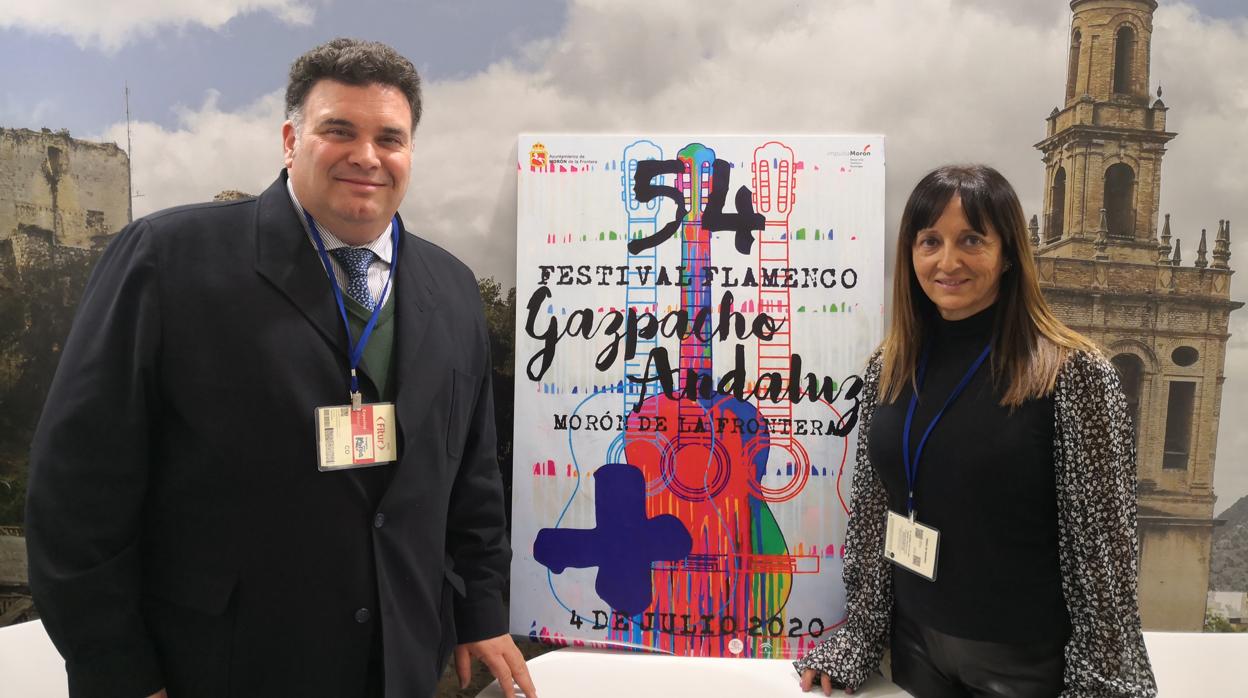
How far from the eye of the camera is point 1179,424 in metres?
2.17

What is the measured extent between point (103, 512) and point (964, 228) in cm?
165

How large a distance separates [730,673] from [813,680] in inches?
8.1

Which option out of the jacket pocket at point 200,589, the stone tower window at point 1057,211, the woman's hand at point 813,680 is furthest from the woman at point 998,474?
the jacket pocket at point 200,589

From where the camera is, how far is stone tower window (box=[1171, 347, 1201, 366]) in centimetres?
215

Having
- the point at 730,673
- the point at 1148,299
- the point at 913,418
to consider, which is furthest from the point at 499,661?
the point at 1148,299

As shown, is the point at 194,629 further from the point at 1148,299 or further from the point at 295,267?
the point at 1148,299

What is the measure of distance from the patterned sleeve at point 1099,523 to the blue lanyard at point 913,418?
16cm

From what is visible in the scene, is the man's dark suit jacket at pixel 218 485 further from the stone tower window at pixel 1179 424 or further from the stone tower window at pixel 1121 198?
the stone tower window at pixel 1179 424

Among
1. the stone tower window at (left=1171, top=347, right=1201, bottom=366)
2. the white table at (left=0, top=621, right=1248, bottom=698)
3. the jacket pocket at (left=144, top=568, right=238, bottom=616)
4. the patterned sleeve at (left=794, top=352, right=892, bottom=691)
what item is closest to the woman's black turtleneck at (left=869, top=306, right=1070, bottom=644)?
the patterned sleeve at (left=794, top=352, right=892, bottom=691)

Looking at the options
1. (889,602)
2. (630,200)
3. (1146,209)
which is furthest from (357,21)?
(1146,209)

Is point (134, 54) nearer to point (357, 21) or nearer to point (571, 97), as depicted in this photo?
point (357, 21)

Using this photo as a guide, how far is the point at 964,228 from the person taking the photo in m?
1.55

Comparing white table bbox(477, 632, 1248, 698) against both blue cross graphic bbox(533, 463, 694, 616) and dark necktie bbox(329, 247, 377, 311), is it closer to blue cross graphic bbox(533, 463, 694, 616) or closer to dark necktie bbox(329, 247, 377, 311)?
blue cross graphic bbox(533, 463, 694, 616)

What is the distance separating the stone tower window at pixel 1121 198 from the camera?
2.15 m
